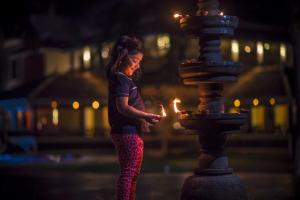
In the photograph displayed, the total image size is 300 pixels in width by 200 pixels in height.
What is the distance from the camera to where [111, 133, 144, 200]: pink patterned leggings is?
22.8ft

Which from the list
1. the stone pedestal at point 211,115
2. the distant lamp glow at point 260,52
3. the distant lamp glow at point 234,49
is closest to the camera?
the stone pedestal at point 211,115

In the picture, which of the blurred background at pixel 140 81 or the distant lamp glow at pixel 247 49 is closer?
the blurred background at pixel 140 81

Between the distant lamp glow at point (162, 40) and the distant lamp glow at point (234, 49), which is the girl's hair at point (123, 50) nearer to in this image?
the distant lamp glow at point (162, 40)

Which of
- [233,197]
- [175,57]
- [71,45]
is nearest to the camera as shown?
[233,197]

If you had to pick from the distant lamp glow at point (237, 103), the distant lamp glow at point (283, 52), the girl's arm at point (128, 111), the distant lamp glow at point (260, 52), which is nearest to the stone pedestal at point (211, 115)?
the girl's arm at point (128, 111)

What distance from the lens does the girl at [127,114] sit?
6.96 m

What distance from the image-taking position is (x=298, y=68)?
1880 cm

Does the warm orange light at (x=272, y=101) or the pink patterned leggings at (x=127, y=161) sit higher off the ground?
the warm orange light at (x=272, y=101)

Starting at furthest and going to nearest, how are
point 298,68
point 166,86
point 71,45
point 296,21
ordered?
point 71,45 < point 166,86 < point 298,68 < point 296,21

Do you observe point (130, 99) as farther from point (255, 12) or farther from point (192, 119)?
point (255, 12)

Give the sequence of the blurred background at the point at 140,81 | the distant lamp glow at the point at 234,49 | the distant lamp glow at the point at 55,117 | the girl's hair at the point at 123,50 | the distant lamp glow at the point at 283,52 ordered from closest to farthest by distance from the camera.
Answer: the girl's hair at the point at 123,50, the blurred background at the point at 140,81, the distant lamp glow at the point at 234,49, the distant lamp glow at the point at 283,52, the distant lamp glow at the point at 55,117

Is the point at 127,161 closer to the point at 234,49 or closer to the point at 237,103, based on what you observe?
the point at 237,103

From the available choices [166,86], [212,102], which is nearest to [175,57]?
[166,86]

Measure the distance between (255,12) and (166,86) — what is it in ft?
23.4
